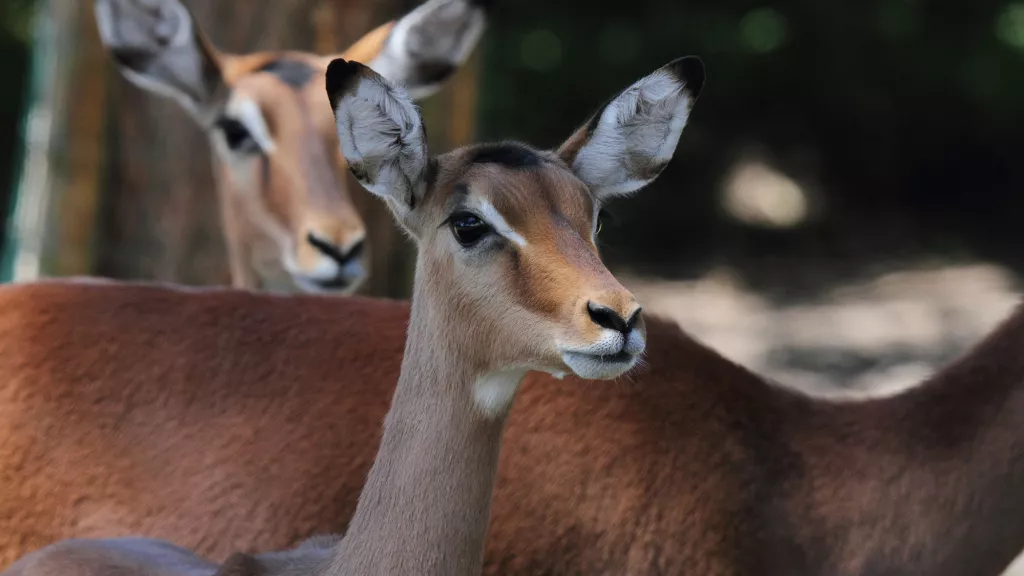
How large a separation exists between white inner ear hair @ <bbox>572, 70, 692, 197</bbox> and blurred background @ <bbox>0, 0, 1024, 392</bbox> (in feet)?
18.9

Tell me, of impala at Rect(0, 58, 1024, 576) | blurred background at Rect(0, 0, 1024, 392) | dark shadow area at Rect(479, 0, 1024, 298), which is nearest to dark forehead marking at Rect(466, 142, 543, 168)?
impala at Rect(0, 58, 1024, 576)

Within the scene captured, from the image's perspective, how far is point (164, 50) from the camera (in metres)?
6.34

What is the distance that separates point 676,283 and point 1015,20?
11.7ft

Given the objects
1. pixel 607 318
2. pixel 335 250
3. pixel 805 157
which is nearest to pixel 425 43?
pixel 335 250

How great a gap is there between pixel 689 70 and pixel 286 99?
2.80 m

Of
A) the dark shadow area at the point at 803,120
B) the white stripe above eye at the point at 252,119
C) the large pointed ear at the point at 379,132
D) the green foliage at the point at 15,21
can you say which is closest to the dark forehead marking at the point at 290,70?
the white stripe above eye at the point at 252,119

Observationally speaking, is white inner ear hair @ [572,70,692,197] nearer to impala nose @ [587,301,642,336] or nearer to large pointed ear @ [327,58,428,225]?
large pointed ear @ [327,58,428,225]

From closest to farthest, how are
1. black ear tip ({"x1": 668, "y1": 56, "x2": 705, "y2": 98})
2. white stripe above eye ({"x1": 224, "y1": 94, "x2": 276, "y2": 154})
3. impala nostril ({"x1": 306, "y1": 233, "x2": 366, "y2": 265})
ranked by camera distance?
black ear tip ({"x1": 668, "y1": 56, "x2": 705, "y2": 98})
impala nostril ({"x1": 306, "y1": 233, "x2": 366, "y2": 265})
white stripe above eye ({"x1": 224, "y1": 94, "x2": 276, "y2": 154})

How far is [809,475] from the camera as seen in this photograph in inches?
166

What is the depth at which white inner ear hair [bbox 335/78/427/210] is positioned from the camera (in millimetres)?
3309

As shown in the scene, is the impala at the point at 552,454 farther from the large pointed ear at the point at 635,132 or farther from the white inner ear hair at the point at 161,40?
the white inner ear hair at the point at 161,40

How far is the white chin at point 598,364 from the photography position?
3.05 meters

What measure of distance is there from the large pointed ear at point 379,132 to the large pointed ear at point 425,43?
2914mm

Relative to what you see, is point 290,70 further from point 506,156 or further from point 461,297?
point 461,297
